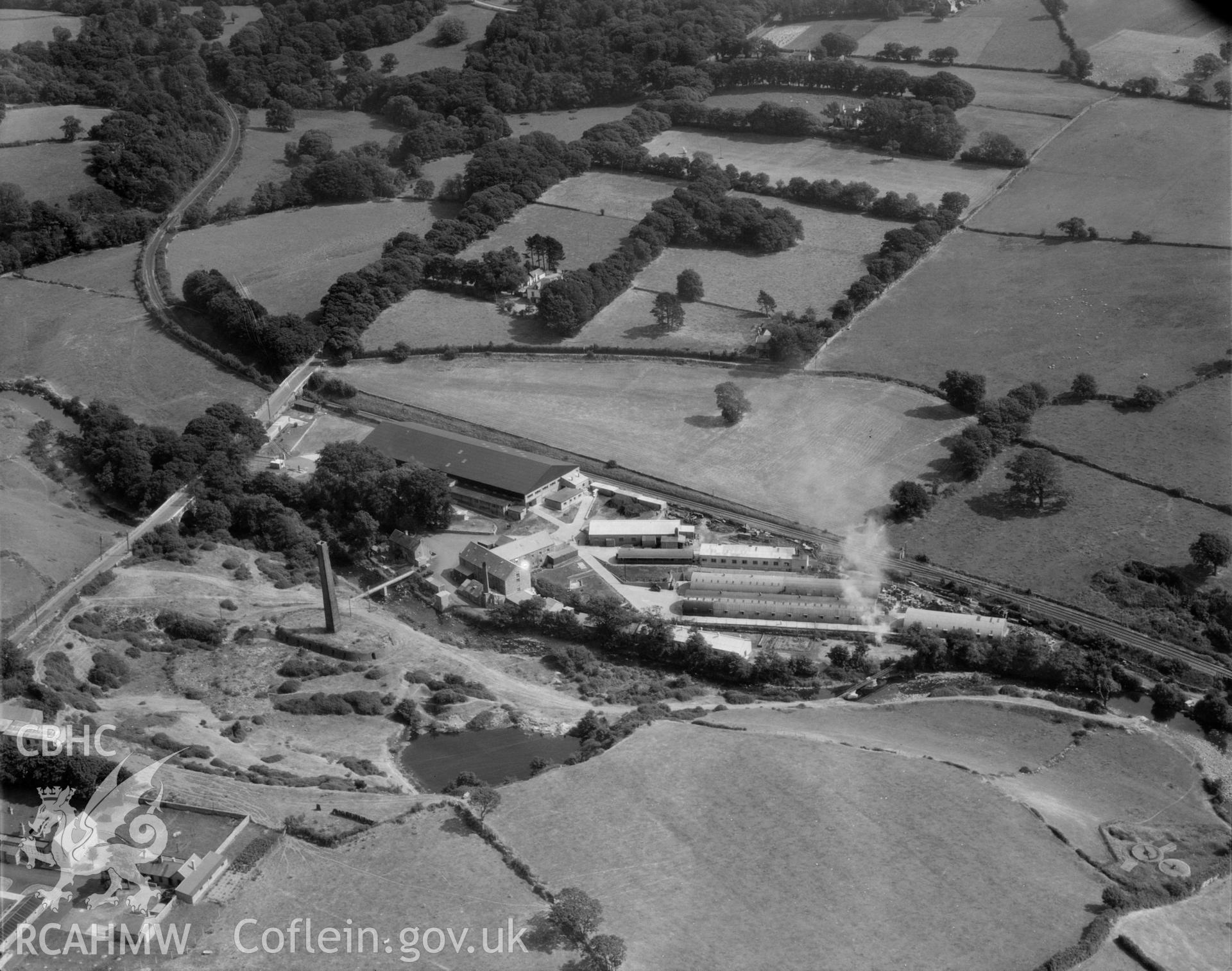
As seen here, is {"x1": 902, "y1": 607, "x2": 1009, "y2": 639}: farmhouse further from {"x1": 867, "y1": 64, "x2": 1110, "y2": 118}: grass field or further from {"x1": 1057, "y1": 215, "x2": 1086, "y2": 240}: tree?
{"x1": 867, "y1": 64, "x2": 1110, "y2": 118}: grass field

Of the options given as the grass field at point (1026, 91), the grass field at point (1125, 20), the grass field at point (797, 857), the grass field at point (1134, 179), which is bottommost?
the grass field at point (797, 857)

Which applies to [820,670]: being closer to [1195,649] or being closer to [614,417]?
[1195,649]

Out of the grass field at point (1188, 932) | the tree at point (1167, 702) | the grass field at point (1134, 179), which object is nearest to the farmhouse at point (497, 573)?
the tree at point (1167, 702)

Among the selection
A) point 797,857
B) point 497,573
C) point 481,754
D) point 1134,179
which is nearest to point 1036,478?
point 497,573

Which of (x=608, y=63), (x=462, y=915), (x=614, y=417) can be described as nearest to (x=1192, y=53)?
(x=608, y=63)

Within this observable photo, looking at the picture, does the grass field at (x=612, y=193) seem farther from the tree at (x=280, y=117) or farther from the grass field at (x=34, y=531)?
the grass field at (x=34, y=531)

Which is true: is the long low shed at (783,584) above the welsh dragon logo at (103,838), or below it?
below
